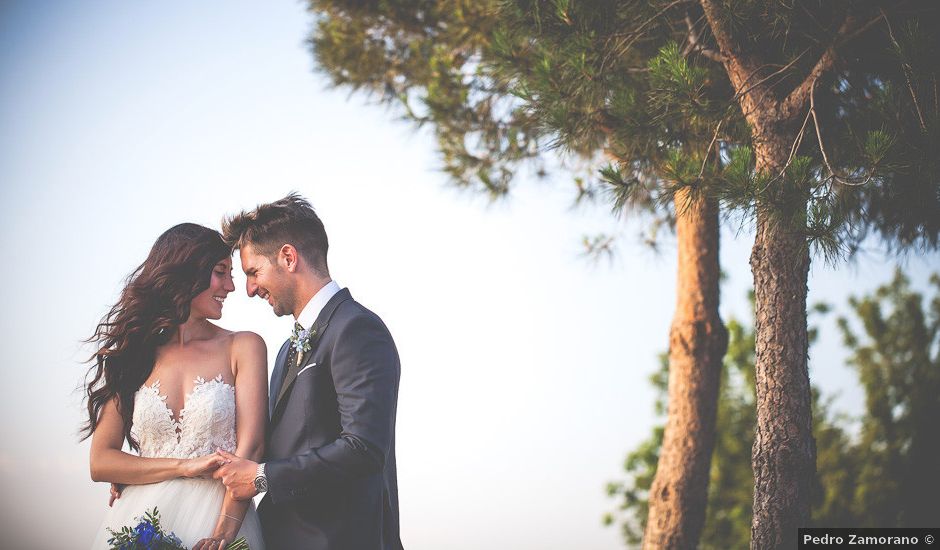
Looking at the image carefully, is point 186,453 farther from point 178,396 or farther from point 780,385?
point 780,385

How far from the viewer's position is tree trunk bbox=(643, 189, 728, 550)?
5.79 meters

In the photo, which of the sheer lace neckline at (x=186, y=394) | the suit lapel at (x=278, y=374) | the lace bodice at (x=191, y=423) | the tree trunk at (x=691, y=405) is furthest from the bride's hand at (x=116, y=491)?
the tree trunk at (x=691, y=405)

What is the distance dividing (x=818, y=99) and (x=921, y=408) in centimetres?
916

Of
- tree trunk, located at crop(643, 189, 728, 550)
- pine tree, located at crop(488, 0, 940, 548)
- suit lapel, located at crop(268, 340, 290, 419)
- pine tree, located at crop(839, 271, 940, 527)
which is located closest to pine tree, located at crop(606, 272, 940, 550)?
pine tree, located at crop(839, 271, 940, 527)

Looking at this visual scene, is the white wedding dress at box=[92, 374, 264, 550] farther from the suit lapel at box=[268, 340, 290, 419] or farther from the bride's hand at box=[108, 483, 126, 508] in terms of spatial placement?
the suit lapel at box=[268, 340, 290, 419]

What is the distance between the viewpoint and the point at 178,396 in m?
3.05

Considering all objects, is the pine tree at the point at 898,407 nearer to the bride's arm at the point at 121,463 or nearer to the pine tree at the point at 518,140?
the pine tree at the point at 518,140

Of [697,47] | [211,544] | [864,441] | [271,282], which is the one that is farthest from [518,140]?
[864,441]

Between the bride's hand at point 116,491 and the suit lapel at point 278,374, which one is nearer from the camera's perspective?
the bride's hand at point 116,491

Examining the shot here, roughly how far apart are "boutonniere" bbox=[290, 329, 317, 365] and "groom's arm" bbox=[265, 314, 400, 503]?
0.21 meters

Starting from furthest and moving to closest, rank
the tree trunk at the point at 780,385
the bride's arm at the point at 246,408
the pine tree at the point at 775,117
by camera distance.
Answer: the tree trunk at the point at 780,385
the pine tree at the point at 775,117
the bride's arm at the point at 246,408

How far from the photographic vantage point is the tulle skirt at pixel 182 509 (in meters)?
2.88

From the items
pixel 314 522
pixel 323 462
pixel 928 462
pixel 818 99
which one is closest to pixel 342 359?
pixel 323 462

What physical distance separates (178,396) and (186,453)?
21 centimetres
